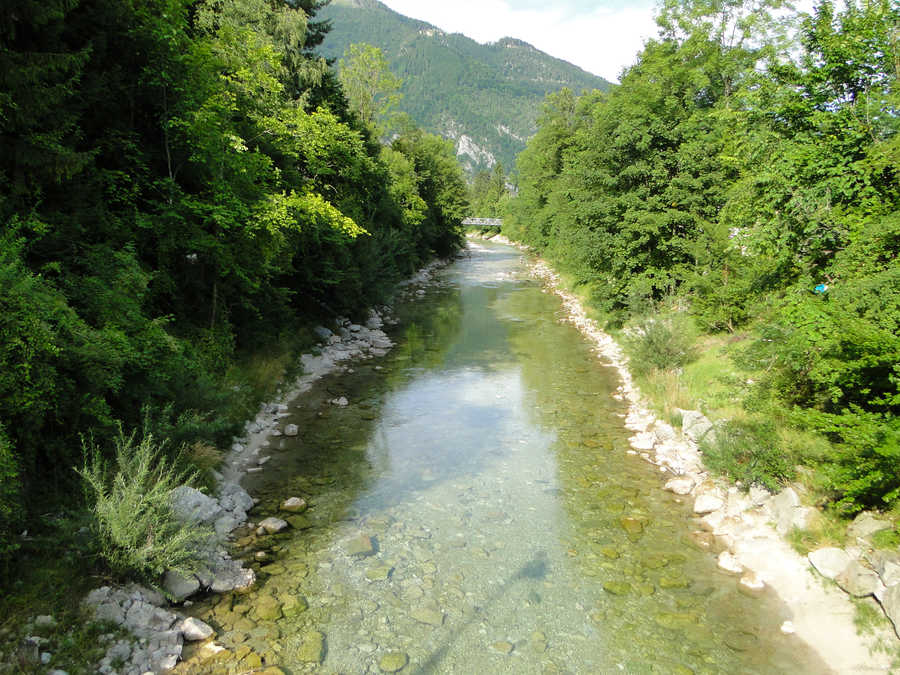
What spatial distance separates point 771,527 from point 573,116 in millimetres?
45385

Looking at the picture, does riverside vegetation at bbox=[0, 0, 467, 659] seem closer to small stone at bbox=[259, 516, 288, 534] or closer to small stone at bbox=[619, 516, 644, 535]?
small stone at bbox=[259, 516, 288, 534]

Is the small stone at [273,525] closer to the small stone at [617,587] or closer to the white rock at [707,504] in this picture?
the small stone at [617,587]

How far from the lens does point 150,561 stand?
6.14 m

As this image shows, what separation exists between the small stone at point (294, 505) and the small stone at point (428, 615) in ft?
10.2

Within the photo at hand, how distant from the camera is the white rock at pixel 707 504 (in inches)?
342

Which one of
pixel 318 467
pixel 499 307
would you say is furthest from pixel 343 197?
pixel 318 467

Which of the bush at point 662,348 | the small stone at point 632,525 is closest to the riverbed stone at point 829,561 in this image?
the small stone at point 632,525

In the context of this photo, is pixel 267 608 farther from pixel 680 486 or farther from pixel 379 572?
pixel 680 486

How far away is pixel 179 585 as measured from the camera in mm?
6371

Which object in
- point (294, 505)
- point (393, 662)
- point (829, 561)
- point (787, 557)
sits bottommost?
point (294, 505)

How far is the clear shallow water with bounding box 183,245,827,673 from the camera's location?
5.98 meters

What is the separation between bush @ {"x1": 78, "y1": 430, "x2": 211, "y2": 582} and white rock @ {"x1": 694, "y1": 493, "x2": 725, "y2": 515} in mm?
7562

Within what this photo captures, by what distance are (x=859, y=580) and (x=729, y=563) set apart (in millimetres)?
1573

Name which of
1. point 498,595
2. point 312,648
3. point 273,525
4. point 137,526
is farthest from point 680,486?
point 137,526
